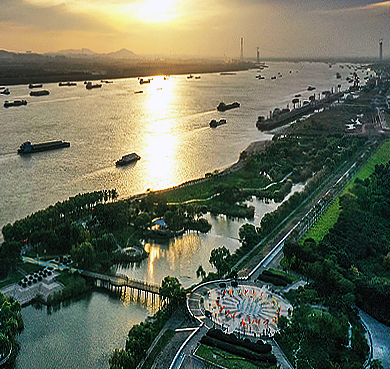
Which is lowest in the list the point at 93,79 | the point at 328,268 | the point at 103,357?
the point at 103,357

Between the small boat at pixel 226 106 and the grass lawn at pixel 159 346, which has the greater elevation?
the small boat at pixel 226 106

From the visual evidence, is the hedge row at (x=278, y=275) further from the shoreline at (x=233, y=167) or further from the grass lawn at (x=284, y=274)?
the shoreline at (x=233, y=167)

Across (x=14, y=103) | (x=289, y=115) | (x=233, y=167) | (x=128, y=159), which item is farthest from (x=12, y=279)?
(x=14, y=103)

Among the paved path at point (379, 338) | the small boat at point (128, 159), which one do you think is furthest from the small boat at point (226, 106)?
the paved path at point (379, 338)

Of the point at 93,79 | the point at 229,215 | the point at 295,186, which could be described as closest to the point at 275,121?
the point at 295,186

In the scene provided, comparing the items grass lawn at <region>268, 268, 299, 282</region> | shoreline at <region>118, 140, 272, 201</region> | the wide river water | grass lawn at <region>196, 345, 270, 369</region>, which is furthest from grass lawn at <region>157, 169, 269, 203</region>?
grass lawn at <region>196, 345, 270, 369</region>

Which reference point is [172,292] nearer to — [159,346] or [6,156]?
[159,346]

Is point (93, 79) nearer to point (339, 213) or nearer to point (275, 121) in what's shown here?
point (275, 121)
